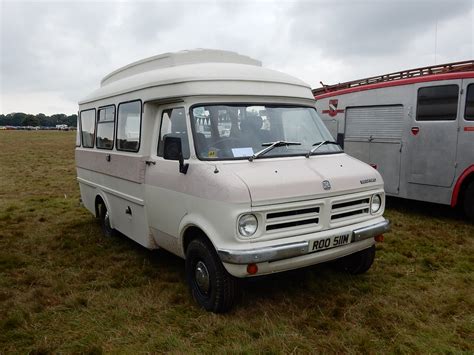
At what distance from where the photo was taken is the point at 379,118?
9828mm

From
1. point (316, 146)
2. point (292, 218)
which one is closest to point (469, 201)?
point (316, 146)

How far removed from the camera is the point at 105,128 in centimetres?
706

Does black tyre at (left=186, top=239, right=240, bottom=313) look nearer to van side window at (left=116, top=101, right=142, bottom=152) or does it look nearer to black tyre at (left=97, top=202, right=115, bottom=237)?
van side window at (left=116, top=101, right=142, bottom=152)

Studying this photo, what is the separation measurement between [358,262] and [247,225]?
2.03 metres

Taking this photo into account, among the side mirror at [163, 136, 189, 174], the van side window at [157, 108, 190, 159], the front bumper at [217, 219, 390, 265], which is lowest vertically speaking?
the front bumper at [217, 219, 390, 265]

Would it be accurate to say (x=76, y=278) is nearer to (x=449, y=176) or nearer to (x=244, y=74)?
(x=244, y=74)

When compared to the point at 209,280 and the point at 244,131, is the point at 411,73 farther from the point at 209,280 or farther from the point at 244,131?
the point at 209,280

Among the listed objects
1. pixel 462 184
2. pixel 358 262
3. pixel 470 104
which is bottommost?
pixel 358 262

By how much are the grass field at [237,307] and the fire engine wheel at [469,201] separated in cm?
97

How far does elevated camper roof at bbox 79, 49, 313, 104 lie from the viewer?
15.8ft

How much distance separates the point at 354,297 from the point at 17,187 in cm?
1211

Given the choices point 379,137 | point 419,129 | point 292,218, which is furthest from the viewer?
point 379,137

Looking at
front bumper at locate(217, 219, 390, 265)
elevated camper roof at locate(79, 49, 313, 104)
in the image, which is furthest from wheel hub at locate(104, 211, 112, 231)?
front bumper at locate(217, 219, 390, 265)

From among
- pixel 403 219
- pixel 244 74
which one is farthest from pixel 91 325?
pixel 403 219
